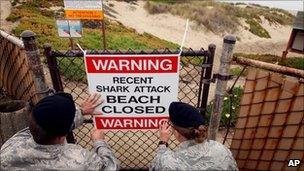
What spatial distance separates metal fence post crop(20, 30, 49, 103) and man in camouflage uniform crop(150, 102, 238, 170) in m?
1.53

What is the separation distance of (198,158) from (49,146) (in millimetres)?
1205

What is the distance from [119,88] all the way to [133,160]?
254cm

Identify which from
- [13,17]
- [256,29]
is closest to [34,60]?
[13,17]

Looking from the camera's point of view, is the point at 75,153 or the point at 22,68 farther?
the point at 22,68

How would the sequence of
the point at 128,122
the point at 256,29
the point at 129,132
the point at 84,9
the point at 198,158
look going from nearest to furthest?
1. the point at 198,158
2. the point at 128,122
3. the point at 129,132
4. the point at 84,9
5. the point at 256,29

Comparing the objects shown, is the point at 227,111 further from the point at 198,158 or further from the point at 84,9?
the point at 84,9

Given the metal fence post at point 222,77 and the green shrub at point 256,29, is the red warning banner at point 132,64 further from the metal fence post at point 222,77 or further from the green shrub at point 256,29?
the green shrub at point 256,29

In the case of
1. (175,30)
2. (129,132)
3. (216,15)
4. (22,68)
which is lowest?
(175,30)

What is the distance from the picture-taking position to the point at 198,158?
2840 mm

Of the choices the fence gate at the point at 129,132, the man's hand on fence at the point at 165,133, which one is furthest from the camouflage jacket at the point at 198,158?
the fence gate at the point at 129,132

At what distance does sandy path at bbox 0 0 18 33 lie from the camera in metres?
18.0

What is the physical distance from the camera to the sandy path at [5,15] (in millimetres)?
17969

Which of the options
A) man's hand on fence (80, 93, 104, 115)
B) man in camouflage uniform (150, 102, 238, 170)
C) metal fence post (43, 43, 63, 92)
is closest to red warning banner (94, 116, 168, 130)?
man's hand on fence (80, 93, 104, 115)

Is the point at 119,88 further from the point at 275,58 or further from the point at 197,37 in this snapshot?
the point at 197,37
